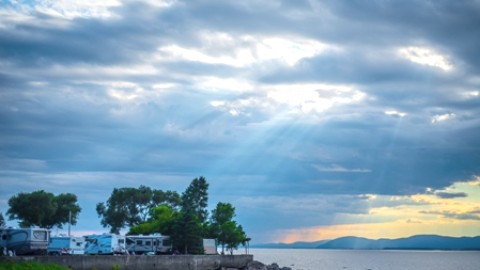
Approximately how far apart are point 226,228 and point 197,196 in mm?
17169

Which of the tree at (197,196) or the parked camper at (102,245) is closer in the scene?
the parked camper at (102,245)

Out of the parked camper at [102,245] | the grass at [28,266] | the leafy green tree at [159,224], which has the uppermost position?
the leafy green tree at [159,224]

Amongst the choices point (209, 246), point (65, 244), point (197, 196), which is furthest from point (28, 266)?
point (197, 196)

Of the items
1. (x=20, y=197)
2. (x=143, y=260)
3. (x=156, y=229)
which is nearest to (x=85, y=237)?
(x=143, y=260)

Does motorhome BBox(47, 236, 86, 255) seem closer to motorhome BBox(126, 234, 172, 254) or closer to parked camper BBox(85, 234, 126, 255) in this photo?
parked camper BBox(85, 234, 126, 255)

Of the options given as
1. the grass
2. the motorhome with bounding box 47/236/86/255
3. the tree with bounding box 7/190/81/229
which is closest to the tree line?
the tree with bounding box 7/190/81/229

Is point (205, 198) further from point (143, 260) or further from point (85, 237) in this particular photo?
point (143, 260)

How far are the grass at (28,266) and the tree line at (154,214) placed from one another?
32188 mm

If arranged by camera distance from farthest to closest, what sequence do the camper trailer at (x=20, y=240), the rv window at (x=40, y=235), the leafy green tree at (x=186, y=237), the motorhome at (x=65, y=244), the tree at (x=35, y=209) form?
1. the tree at (x=35, y=209)
2. the leafy green tree at (x=186, y=237)
3. the motorhome at (x=65, y=244)
4. the rv window at (x=40, y=235)
5. the camper trailer at (x=20, y=240)

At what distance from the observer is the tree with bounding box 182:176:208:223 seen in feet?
363

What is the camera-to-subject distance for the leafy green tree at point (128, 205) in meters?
116

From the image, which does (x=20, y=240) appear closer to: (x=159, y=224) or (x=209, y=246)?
(x=209, y=246)

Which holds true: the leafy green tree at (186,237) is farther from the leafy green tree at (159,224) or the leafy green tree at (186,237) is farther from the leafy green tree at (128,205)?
the leafy green tree at (128,205)

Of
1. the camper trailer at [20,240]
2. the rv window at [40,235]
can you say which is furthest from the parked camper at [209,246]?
the camper trailer at [20,240]
